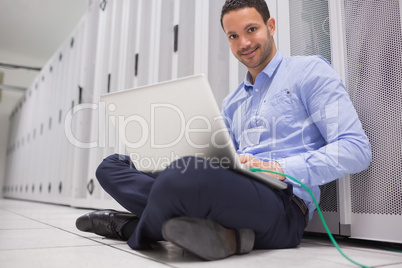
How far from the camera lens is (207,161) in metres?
1.00

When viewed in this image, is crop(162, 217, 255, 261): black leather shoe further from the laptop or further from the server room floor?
the laptop

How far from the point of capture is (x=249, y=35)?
144cm

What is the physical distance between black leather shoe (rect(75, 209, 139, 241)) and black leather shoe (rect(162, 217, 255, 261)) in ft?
1.52

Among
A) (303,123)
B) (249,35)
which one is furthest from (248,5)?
(303,123)

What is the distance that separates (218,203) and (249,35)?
0.77 metres

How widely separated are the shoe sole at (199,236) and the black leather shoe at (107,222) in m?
0.47

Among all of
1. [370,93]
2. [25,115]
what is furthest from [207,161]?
[25,115]

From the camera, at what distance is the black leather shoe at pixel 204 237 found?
931 millimetres

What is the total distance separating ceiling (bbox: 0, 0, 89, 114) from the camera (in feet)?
18.0

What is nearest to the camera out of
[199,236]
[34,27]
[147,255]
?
[199,236]

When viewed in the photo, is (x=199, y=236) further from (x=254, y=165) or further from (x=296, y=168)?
A: (x=296, y=168)

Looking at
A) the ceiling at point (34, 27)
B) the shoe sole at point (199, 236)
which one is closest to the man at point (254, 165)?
the shoe sole at point (199, 236)

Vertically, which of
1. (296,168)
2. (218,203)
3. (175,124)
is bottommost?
(218,203)

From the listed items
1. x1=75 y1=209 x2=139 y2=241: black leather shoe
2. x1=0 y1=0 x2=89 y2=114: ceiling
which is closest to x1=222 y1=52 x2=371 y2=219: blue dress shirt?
x1=75 y1=209 x2=139 y2=241: black leather shoe
